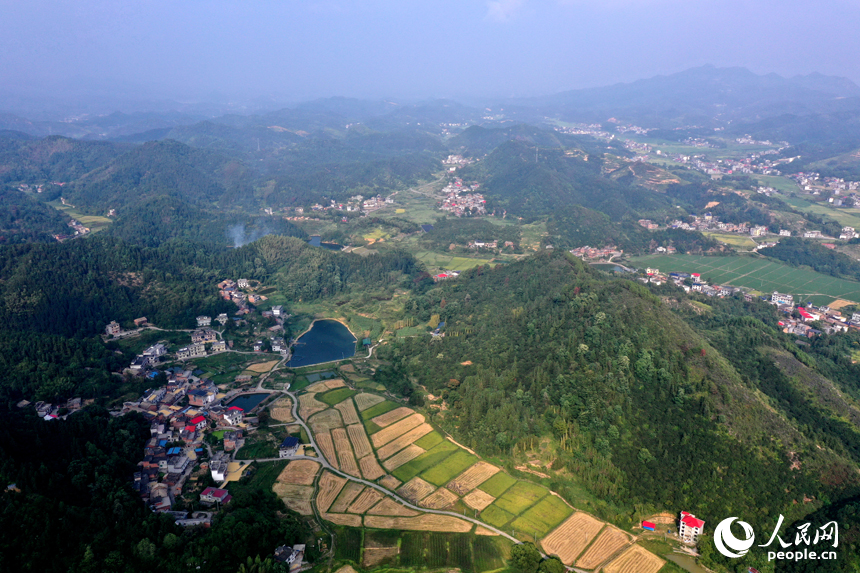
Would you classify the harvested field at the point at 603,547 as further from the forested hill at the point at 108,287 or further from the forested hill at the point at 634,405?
the forested hill at the point at 108,287

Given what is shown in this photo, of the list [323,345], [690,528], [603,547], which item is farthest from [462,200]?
[603,547]

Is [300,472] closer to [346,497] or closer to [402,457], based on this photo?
[346,497]

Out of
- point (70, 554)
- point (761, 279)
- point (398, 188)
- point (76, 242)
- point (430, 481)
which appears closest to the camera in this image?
point (70, 554)

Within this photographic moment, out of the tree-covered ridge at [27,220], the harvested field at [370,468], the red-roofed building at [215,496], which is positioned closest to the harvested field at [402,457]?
the harvested field at [370,468]

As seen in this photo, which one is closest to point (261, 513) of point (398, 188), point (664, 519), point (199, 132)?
point (664, 519)

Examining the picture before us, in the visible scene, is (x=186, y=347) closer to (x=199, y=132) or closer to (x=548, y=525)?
(x=548, y=525)
